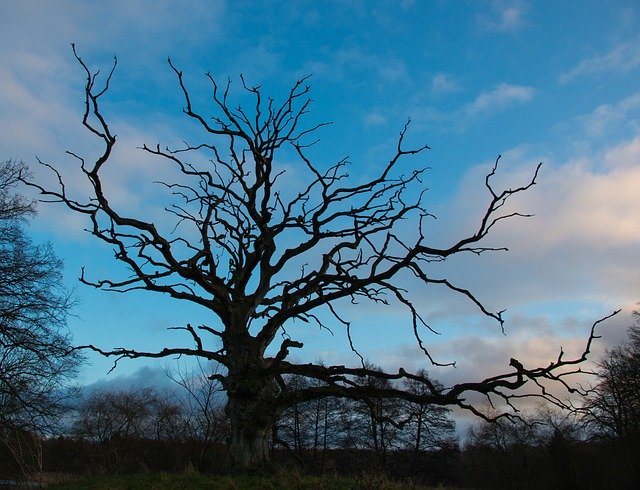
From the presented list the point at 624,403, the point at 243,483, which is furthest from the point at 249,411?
the point at 624,403

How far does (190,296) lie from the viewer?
12.9 metres

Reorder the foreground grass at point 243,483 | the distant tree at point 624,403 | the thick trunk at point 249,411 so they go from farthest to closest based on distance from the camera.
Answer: the distant tree at point 624,403 → the thick trunk at point 249,411 → the foreground grass at point 243,483

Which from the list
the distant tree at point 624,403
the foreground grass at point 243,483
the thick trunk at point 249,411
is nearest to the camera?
the foreground grass at point 243,483

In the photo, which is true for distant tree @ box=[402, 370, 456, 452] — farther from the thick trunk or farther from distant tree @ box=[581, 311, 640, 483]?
the thick trunk

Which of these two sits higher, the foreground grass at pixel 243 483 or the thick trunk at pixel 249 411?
the thick trunk at pixel 249 411

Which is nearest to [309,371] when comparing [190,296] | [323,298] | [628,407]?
[323,298]

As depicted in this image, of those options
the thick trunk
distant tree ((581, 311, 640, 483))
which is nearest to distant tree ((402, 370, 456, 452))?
distant tree ((581, 311, 640, 483))

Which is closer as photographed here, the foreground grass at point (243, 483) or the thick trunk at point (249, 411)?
the foreground grass at point (243, 483)

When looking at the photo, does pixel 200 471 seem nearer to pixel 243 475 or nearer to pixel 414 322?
pixel 243 475

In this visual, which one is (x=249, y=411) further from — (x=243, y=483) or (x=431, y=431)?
(x=431, y=431)

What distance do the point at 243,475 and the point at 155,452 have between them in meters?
30.4

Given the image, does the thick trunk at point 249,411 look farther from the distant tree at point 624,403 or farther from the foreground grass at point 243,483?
the distant tree at point 624,403

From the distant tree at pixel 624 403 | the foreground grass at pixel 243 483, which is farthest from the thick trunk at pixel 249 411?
the distant tree at pixel 624 403

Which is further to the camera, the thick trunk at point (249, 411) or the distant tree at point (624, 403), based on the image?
the distant tree at point (624, 403)
